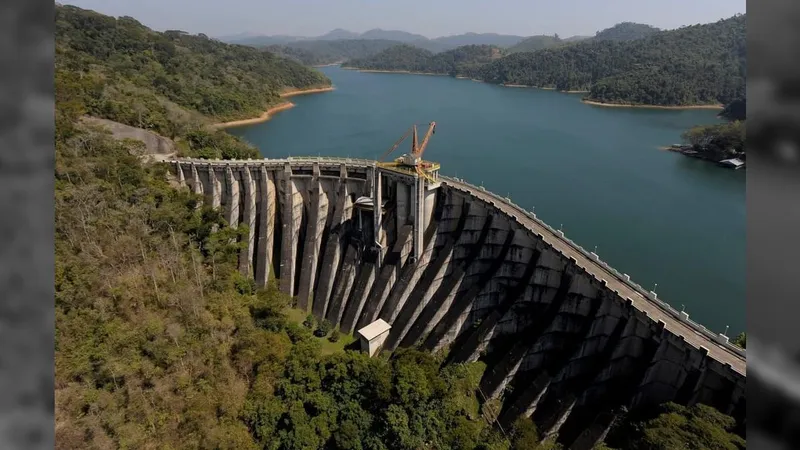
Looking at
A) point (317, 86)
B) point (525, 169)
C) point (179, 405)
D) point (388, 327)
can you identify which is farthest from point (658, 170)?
point (317, 86)

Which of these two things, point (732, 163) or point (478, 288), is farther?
point (732, 163)

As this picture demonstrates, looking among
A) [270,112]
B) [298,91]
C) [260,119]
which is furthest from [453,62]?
[260,119]

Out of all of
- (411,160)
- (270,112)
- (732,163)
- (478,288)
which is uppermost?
(270,112)

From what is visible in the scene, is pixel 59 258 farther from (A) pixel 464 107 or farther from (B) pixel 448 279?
(A) pixel 464 107

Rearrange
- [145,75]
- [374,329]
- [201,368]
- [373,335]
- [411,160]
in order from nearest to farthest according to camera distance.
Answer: [201,368], [373,335], [374,329], [411,160], [145,75]

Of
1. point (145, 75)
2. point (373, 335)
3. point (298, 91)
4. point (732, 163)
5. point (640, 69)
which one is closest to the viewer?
point (373, 335)

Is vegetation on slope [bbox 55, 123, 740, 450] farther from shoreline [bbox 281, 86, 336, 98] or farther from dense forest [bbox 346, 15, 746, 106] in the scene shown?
shoreline [bbox 281, 86, 336, 98]

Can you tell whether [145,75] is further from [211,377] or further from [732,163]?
[732,163]

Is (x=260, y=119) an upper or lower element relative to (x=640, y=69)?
lower

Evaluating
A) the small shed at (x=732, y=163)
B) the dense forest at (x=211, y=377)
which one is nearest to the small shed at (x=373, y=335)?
the dense forest at (x=211, y=377)
